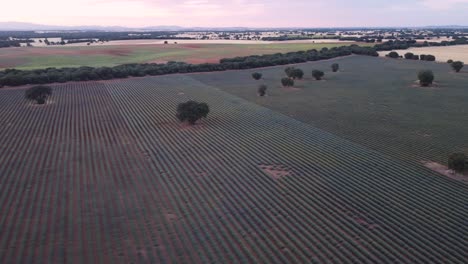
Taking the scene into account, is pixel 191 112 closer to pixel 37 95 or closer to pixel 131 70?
pixel 37 95

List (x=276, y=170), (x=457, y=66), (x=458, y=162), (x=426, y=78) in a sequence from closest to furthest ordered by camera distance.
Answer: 1. (x=458, y=162)
2. (x=276, y=170)
3. (x=426, y=78)
4. (x=457, y=66)

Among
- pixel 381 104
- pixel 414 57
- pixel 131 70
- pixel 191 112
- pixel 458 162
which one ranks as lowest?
pixel 381 104

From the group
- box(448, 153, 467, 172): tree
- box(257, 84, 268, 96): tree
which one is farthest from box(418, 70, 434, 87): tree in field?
box(448, 153, 467, 172): tree

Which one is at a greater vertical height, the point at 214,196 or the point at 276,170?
the point at 214,196

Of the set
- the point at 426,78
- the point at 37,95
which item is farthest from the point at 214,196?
the point at 426,78

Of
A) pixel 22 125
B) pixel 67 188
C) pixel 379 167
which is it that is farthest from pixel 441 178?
pixel 22 125

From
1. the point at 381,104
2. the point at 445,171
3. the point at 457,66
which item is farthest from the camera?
the point at 457,66

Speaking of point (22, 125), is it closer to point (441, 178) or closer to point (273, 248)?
point (273, 248)
